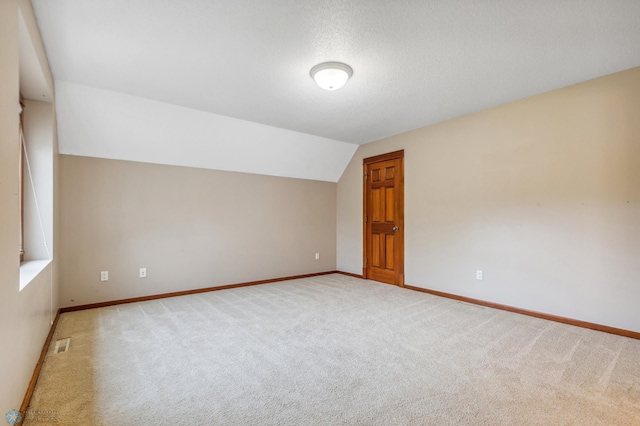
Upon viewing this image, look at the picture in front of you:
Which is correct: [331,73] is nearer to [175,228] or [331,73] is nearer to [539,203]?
[539,203]

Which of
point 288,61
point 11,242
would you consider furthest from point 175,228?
point 288,61

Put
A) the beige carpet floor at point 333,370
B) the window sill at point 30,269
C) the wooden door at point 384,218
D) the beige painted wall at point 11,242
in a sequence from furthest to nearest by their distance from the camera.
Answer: the wooden door at point 384,218
the window sill at point 30,269
the beige carpet floor at point 333,370
the beige painted wall at point 11,242

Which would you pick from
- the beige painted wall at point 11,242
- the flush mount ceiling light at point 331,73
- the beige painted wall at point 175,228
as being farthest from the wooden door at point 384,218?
the beige painted wall at point 11,242

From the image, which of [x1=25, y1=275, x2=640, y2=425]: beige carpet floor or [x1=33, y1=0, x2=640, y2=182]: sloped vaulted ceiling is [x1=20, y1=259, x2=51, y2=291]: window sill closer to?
[x1=25, y1=275, x2=640, y2=425]: beige carpet floor

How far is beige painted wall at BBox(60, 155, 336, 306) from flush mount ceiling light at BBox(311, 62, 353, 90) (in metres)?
2.43

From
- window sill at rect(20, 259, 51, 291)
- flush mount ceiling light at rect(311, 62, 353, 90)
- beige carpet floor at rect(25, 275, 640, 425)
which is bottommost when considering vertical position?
beige carpet floor at rect(25, 275, 640, 425)

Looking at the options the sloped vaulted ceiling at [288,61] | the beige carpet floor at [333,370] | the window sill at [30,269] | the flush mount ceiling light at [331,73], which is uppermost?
the sloped vaulted ceiling at [288,61]

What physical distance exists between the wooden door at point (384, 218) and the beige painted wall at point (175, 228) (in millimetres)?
1008

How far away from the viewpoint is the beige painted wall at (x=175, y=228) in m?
3.38

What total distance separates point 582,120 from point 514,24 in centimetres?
157

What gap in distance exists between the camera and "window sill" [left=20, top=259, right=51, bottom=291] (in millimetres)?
1833

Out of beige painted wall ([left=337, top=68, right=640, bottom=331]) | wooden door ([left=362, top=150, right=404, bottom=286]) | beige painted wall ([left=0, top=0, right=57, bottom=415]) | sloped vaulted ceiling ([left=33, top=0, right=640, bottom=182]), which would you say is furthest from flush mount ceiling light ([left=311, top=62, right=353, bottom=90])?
wooden door ([left=362, top=150, right=404, bottom=286])

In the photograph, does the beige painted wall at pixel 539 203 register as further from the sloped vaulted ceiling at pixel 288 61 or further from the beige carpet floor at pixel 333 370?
the beige carpet floor at pixel 333 370

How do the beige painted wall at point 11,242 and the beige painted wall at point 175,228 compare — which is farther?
the beige painted wall at point 175,228
